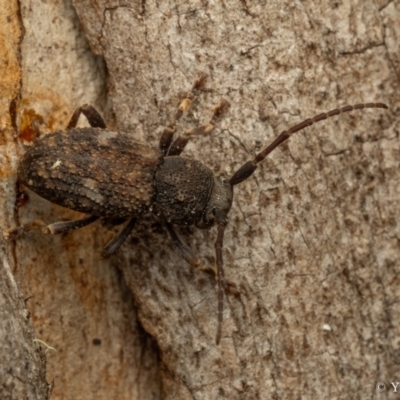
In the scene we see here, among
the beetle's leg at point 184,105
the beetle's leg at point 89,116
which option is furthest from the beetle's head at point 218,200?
the beetle's leg at point 89,116

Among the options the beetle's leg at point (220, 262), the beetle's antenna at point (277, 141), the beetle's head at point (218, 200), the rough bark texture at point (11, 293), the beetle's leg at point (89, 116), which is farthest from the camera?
the beetle's leg at point (89, 116)

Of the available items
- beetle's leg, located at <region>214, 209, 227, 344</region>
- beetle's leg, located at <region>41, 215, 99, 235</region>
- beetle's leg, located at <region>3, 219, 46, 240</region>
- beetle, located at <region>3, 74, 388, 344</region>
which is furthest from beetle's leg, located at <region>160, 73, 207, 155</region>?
beetle's leg, located at <region>3, 219, 46, 240</region>

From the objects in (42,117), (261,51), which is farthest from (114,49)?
(261,51)

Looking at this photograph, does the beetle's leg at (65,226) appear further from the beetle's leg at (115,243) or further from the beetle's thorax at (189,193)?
the beetle's thorax at (189,193)

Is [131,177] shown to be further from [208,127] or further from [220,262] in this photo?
[220,262]

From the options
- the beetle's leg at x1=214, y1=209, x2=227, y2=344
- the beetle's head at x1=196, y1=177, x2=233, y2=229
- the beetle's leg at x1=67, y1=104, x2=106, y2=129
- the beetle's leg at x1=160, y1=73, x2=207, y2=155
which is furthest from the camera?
the beetle's leg at x1=67, y1=104, x2=106, y2=129

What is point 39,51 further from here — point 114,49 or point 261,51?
point 261,51

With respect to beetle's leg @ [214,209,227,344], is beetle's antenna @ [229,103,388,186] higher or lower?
higher

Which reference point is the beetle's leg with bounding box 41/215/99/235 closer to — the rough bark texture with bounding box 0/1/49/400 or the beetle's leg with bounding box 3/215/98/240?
the beetle's leg with bounding box 3/215/98/240
